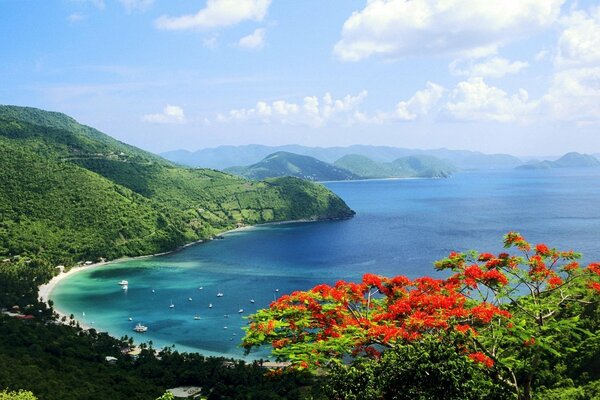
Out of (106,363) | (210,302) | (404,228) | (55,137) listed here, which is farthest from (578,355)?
(55,137)

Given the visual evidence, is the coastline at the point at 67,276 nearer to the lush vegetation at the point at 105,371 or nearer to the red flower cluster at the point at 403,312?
the lush vegetation at the point at 105,371

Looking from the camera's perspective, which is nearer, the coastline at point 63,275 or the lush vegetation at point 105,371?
the lush vegetation at point 105,371

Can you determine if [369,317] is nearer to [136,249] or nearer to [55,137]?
[136,249]

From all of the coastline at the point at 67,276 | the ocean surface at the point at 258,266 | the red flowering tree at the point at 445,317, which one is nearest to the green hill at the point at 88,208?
the coastline at the point at 67,276

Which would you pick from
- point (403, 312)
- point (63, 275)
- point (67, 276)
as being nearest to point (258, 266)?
point (67, 276)

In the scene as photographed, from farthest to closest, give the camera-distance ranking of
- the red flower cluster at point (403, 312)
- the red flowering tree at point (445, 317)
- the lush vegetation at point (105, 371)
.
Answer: the lush vegetation at point (105, 371)
the red flower cluster at point (403, 312)
the red flowering tree at point (445, 317)

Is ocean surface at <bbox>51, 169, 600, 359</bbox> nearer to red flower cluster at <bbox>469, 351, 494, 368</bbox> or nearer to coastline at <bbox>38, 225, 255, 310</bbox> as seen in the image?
coastline at <bbox>38, 225, 255, 310</bbox>

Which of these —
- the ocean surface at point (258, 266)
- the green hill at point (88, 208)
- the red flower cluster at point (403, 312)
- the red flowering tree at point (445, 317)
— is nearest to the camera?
the red flowering tree at point (445, 317)

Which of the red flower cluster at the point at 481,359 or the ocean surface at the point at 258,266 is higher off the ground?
the red flower cluster at the point at 481,359
